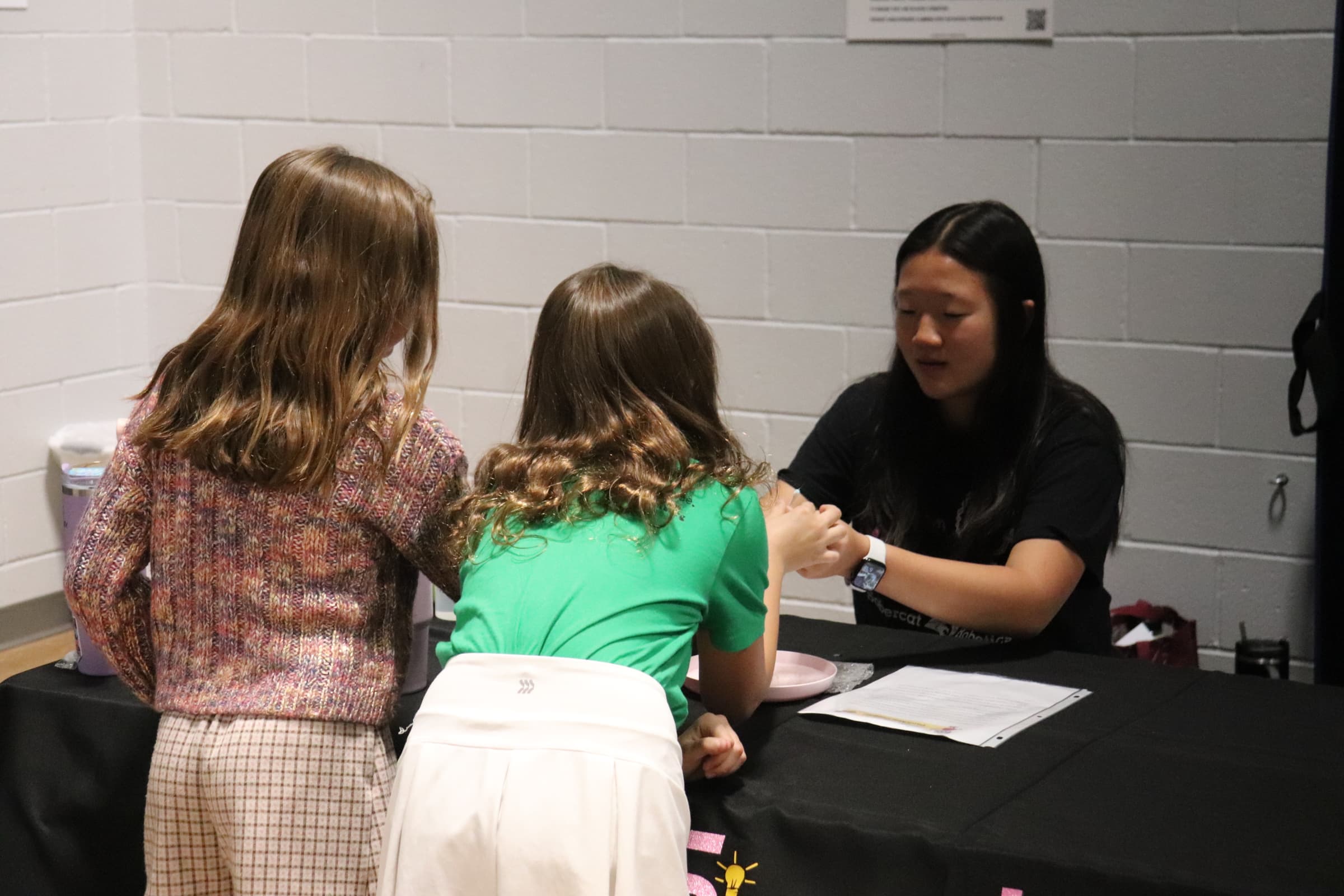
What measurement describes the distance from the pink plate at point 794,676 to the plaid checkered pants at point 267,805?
0.41 m

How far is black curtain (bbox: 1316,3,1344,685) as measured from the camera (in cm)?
254

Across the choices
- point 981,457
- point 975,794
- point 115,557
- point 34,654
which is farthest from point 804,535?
point 34,654

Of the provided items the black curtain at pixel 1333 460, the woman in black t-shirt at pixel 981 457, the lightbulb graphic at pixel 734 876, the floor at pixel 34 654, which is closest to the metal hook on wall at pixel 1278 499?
the black curtain at pixel 1333 460

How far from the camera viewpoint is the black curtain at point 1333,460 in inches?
99.9

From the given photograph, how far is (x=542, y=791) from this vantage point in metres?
1.31

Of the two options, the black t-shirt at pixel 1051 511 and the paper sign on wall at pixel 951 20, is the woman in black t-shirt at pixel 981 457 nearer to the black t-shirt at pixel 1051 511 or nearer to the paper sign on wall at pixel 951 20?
the black t-shirt at pixel 1051 511

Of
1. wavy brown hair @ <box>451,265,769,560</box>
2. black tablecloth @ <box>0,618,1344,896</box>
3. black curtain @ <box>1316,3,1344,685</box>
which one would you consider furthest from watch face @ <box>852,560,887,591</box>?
black curtain @ <box>1316,3,1344,685</box>

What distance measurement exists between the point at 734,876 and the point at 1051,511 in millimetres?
907

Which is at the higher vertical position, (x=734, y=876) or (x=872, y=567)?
(x=872, y=567)

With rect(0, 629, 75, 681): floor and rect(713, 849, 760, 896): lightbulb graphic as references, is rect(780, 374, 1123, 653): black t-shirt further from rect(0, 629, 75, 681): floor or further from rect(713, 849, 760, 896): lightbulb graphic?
rect(0, 629, 75, 681): floor

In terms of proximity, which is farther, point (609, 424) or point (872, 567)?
point (872, 567)

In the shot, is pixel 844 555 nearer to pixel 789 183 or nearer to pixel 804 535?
pixel 804 535

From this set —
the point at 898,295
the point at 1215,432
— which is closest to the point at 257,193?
the point at 898,295

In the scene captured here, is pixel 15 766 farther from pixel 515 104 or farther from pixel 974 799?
pixel 515 104
